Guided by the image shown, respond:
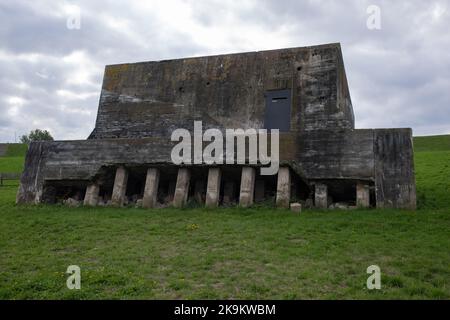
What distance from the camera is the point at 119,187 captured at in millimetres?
16031

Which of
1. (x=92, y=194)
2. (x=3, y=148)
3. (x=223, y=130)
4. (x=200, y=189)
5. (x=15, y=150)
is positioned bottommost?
(x=92, y=194)

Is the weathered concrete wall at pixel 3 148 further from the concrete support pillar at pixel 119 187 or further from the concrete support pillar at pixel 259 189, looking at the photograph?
the concrete support pillar at pixel 259 189

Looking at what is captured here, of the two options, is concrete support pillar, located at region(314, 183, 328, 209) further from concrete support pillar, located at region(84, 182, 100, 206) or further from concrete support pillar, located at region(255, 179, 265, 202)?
concrete support pillar, located at region(84, 182, 100, 206)

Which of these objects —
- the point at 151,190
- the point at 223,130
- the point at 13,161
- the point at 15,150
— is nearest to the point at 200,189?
the point at 151,190

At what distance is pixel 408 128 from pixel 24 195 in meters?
14.4

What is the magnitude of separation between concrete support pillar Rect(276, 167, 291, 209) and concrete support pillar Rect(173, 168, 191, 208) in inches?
133

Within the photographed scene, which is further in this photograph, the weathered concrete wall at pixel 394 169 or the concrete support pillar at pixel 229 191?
the concrete support pillar at pixel 229 191

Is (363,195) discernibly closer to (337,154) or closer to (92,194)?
(337,154)

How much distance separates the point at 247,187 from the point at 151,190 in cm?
358

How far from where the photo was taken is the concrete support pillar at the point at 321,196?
14.0 meters

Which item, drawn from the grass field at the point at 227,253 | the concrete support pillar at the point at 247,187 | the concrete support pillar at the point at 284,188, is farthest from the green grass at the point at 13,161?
the concrete support pillar at the point at 284,188

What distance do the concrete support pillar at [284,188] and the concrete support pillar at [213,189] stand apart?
2157 millimetres
